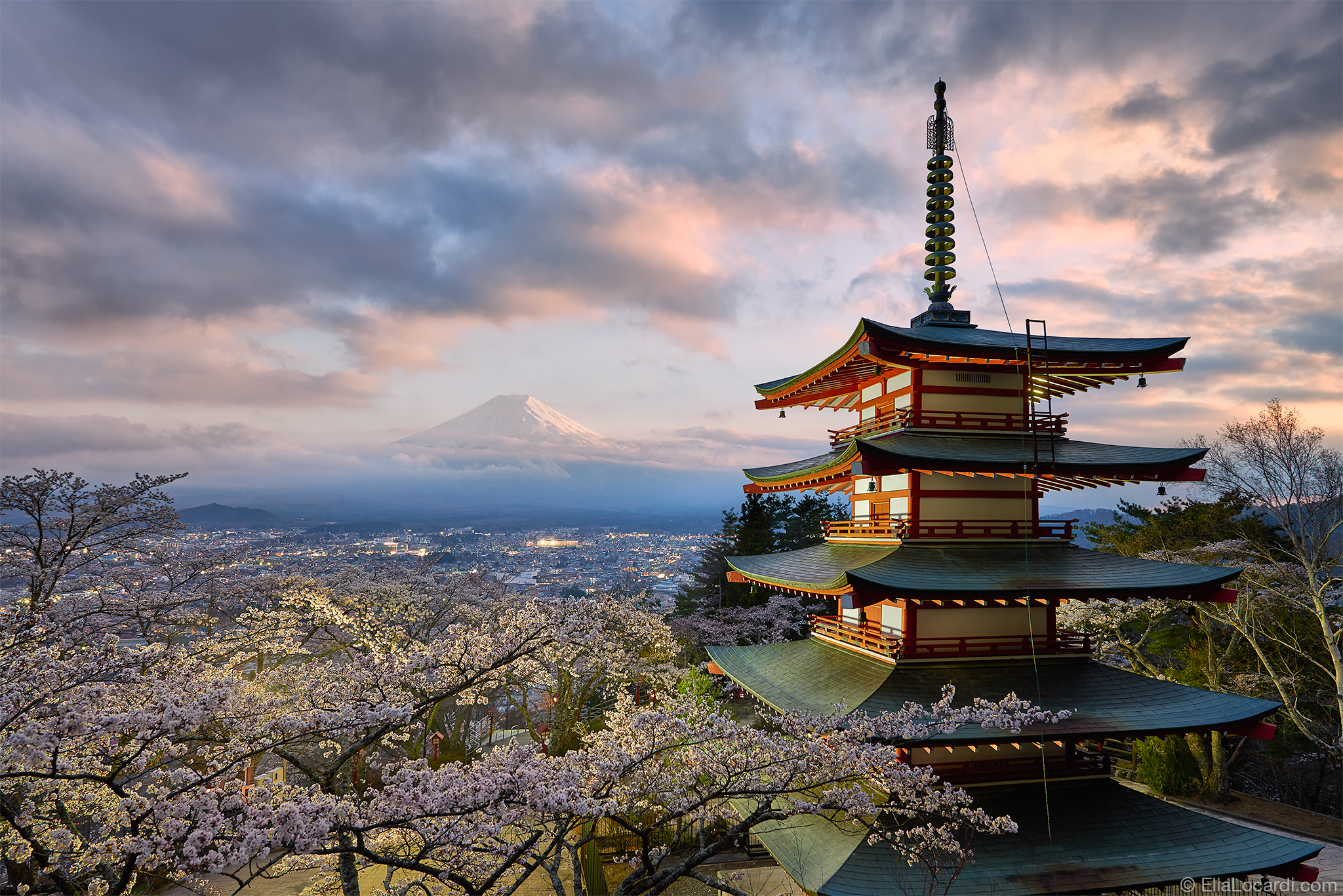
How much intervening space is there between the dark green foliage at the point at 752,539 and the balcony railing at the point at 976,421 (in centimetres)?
1984

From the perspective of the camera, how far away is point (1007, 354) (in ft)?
36.1

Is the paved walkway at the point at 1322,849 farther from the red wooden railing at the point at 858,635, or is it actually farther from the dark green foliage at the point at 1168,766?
the red wooden railing at the point at 858,635

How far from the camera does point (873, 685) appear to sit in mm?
10219

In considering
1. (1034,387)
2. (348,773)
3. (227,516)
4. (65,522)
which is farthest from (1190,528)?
(227,516)

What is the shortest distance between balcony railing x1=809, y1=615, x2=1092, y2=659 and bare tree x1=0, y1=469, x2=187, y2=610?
17.6m

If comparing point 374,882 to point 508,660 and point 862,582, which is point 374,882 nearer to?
point 508,660

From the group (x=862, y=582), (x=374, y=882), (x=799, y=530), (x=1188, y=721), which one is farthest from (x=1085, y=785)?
(x=799, y=530)

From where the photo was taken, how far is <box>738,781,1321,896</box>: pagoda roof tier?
8.20 metres

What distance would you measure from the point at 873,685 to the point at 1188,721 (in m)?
4.87

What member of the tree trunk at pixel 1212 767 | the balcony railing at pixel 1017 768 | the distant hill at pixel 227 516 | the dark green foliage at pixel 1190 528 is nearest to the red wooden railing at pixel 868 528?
the balcony railing at pixel 1017 768

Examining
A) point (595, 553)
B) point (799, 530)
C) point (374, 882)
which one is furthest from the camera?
point (595, 553)

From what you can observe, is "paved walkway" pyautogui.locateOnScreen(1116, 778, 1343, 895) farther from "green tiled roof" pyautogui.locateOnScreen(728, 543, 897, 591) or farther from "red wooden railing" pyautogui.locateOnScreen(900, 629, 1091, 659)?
"green tiled roof" pyautogui.locateOnScreen(728, 543, 897, 591)

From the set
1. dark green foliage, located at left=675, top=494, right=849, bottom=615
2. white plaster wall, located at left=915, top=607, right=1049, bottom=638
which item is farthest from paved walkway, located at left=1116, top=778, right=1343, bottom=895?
dark green foliage, located at left=675, top=494, right=849, bottom=615

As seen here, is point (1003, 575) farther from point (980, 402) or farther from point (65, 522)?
point (65, 522)
